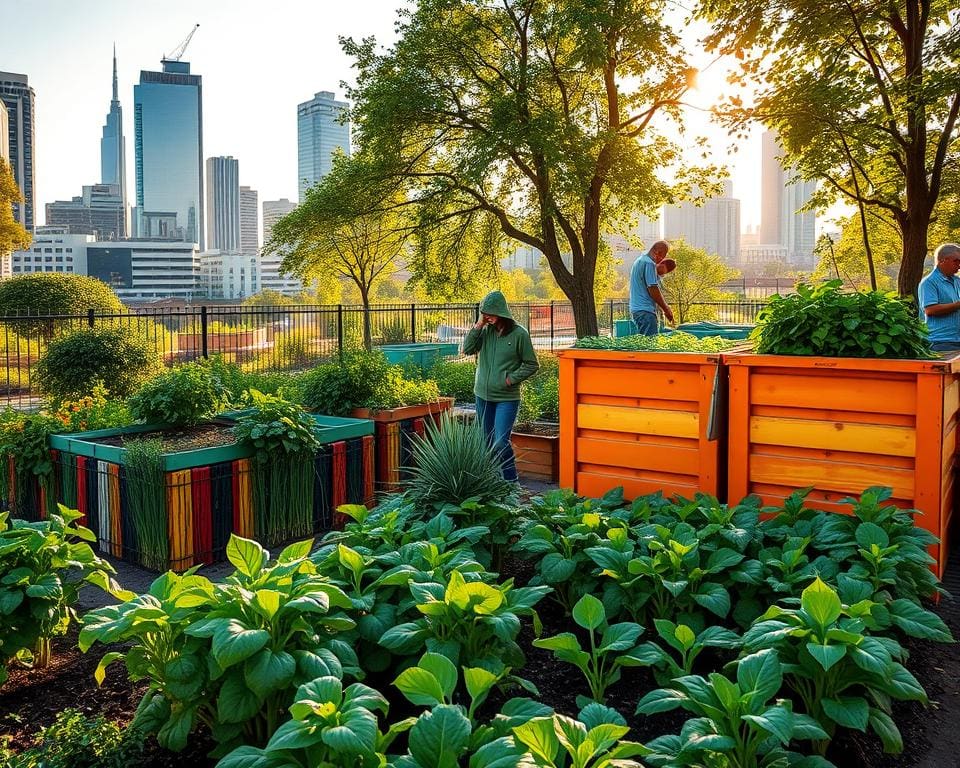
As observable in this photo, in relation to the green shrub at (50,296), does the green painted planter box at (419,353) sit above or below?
below

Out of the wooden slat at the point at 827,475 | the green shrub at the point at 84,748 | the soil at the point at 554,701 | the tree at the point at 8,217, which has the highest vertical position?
the tree at the point at 8,217

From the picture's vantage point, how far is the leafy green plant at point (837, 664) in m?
2.63

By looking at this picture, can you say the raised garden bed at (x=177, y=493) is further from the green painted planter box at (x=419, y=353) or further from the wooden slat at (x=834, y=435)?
the green painted planter box at (x=419, y=353)

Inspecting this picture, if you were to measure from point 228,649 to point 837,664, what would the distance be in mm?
1967

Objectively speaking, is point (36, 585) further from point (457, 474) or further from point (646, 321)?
point (646, 321)

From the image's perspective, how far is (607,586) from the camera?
359 cm

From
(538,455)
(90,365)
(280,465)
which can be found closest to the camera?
(280,465)

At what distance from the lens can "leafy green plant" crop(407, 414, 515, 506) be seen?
452cm

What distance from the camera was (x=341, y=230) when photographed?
23188mm

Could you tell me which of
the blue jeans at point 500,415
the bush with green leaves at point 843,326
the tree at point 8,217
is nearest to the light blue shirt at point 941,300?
the bush with green leaves at point 843,326

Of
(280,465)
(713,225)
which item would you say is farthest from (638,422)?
(713,225)

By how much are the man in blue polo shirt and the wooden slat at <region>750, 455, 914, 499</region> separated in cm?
244

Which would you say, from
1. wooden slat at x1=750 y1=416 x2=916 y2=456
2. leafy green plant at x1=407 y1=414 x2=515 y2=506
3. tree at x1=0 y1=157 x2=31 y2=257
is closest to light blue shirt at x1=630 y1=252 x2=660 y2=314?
wooden slat at x1=750 y1=416 x2=916 y2=456

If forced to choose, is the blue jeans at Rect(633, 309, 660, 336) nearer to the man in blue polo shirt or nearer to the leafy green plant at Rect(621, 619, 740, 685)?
the man in blue polo shirt
